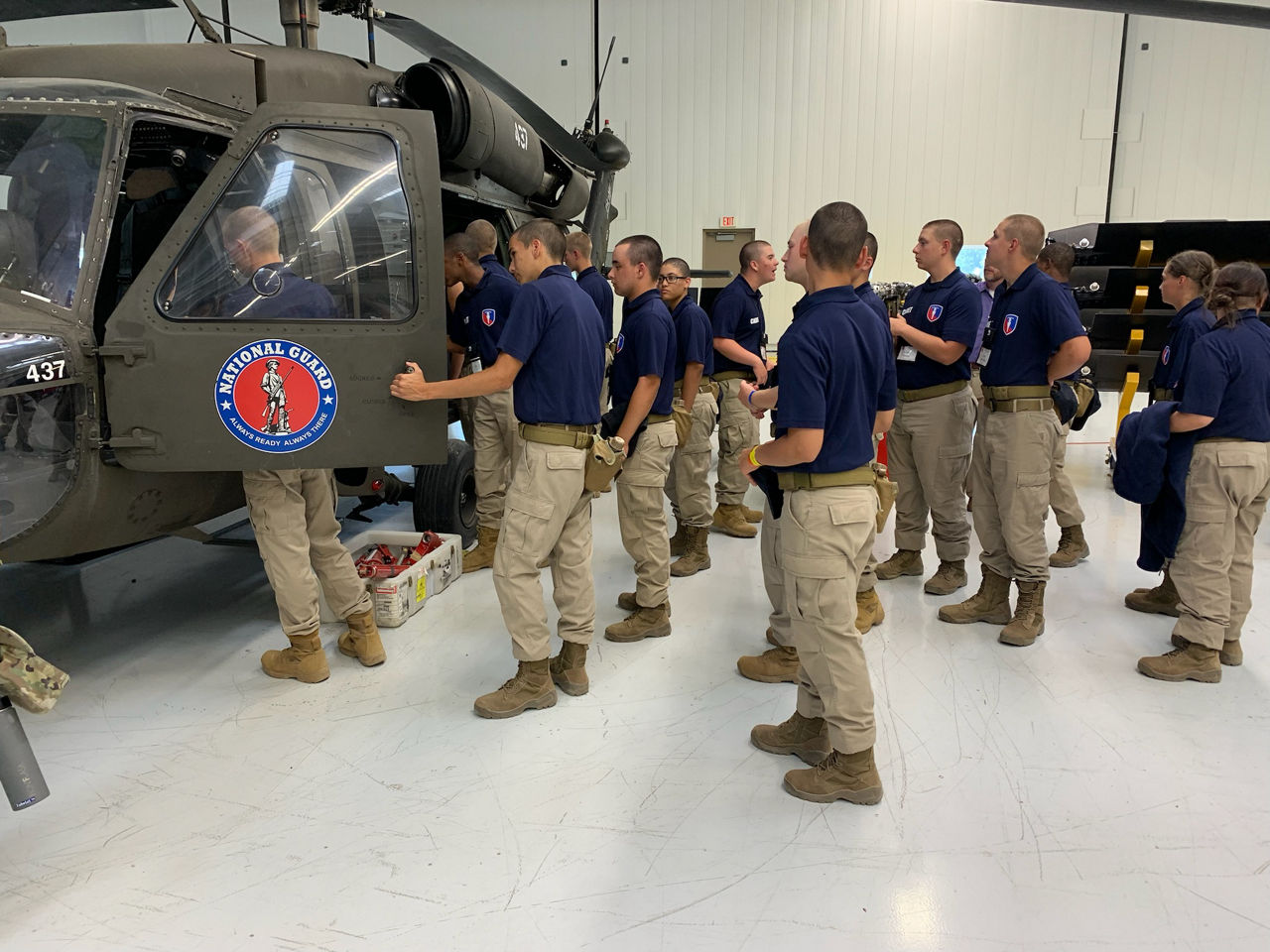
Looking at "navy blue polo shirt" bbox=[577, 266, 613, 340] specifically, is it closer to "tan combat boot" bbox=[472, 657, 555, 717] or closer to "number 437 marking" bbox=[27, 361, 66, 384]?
"tan combat boot" bbox=[472, 657, 555, 717]

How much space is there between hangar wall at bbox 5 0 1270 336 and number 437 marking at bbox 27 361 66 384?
946 centimetres

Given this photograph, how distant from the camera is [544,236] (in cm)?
308

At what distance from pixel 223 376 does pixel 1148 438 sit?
360cm

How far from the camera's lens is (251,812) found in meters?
2.50

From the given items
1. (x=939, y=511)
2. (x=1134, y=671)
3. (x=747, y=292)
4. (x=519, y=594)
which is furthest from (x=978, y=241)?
(x=519, y=594)

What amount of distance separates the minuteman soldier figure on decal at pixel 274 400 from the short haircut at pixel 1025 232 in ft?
10.0

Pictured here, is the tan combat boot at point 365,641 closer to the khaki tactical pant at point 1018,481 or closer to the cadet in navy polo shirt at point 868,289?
the cadet in navy polo shirt at point 868,289

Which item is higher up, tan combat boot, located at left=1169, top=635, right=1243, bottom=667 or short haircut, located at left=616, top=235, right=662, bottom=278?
short haircut, located at left=616, top=235, right=662, bottom=278

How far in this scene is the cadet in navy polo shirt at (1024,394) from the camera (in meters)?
3.65

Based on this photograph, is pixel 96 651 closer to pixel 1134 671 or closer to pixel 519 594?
pixel 519 594

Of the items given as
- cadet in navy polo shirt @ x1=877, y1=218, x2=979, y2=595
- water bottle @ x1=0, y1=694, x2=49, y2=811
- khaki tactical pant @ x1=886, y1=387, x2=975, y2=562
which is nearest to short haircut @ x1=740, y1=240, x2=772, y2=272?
cadet in navy polo shirt @ x1=877, y1=218, x2=979, y2=595

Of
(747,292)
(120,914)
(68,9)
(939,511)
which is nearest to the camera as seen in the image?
(120,914)

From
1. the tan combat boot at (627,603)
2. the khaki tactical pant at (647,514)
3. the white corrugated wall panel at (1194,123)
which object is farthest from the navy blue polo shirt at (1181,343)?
the white corrugated wall panel at (1194,123)

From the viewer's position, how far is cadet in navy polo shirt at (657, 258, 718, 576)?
4508 mm
